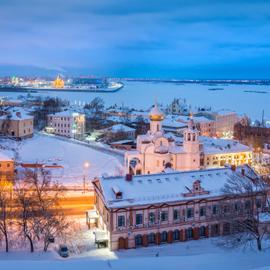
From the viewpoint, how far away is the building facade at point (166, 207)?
2664 cm

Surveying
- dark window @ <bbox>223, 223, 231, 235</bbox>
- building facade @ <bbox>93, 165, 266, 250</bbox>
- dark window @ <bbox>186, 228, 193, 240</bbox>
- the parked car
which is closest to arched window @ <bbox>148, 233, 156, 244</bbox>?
building facade @ <bbox>93, 165, 266, 250</bbox>

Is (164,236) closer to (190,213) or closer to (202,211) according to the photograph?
(190,213)

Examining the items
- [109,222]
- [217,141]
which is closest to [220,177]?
[109,222]

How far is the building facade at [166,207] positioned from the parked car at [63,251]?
8.98ft

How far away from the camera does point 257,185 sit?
93.9 feet

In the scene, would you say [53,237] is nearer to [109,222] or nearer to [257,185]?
[109,222]

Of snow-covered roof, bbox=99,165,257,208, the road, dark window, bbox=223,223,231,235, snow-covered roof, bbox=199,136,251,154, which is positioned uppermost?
snow-covered roof, bbox=199,136,251,154

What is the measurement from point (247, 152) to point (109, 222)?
26.3 meters

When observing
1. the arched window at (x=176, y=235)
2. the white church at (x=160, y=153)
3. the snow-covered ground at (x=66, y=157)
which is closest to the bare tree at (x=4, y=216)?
Answer: the arched window at (x=176, y=235)

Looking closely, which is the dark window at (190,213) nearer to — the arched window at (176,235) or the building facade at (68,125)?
the arched window at (176,235)

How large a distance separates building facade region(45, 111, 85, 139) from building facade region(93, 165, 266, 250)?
44.0 m

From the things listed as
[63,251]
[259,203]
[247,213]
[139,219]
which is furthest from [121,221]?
[259,203]

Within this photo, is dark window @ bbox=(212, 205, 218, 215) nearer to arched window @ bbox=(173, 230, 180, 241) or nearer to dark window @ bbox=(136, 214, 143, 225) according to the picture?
arched window @ bbox=(173, 230, 180, 241)

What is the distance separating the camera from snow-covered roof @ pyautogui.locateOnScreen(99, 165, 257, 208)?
27109mm
